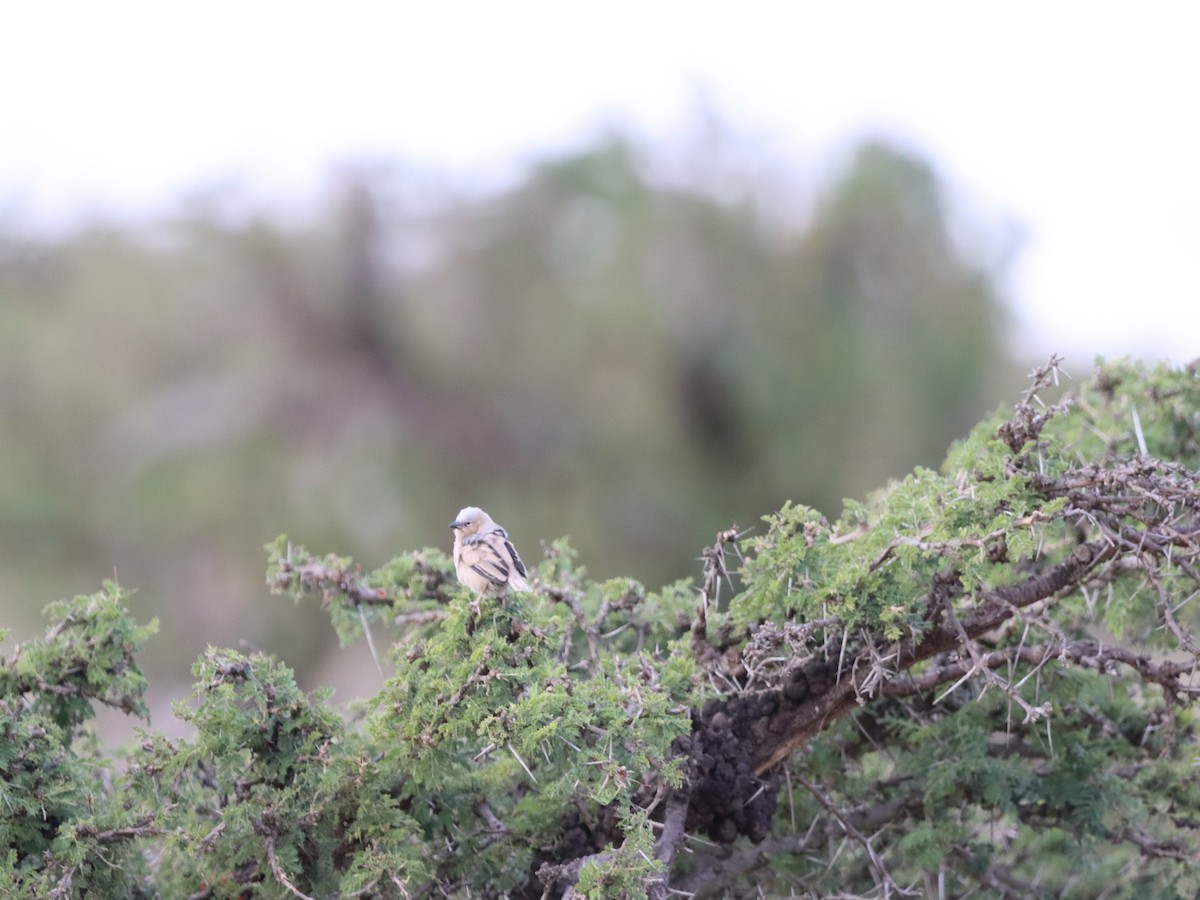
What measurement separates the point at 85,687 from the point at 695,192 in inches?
609

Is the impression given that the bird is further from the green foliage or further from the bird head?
the bird head

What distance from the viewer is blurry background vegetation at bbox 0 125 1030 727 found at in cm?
1642

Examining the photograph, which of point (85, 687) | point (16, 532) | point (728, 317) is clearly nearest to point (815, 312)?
point (728, 317)

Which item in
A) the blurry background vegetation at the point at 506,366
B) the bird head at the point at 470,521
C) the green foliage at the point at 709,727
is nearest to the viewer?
the green foliage at the point at 709,727

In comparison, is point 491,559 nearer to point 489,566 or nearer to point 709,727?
point 489,566

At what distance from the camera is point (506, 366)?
688 inches

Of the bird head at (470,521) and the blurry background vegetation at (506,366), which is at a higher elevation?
the blurry background vegetation at (506,366)

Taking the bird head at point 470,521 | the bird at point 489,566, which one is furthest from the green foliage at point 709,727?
the bird head at point 470,521

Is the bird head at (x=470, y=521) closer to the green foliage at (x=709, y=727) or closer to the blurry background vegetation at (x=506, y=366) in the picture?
the green foliage at (x=709, y=727)

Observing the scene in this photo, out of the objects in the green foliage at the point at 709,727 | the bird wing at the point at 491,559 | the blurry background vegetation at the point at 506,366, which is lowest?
the green foliage at the point at 709,727

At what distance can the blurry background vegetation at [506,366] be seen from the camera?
16422 mm

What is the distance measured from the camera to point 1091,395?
3986 millimetres

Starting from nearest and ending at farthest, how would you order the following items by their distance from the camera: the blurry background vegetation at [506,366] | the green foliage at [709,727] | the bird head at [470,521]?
1. the green foliage at [709,727]
2. the bird head at [470,521]
3. the blurry background vegetation at [506,366]

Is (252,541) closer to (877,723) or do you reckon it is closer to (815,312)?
(815,312)
